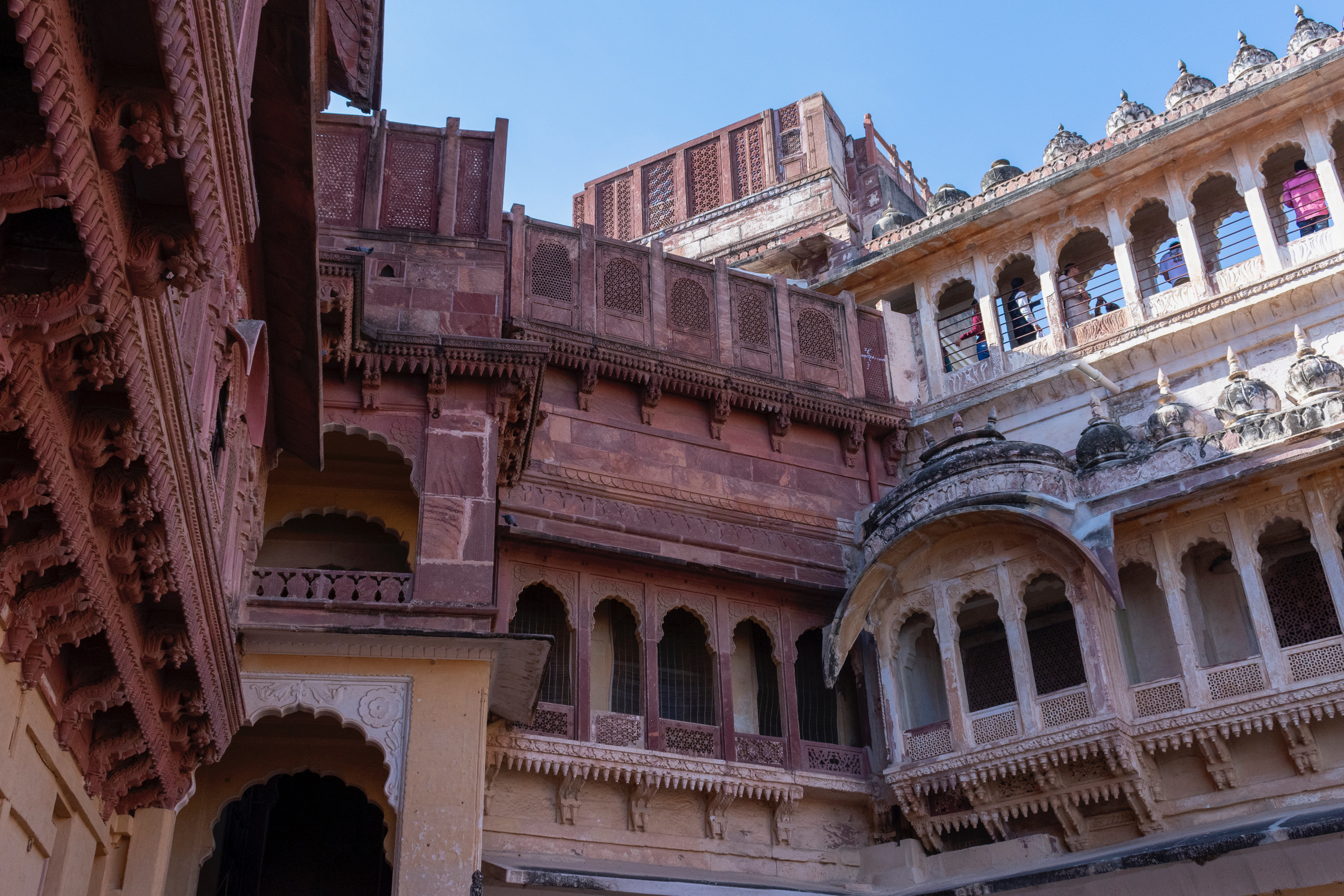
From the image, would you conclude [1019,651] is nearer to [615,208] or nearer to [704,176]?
[704,176]

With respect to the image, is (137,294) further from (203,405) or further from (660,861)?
(660,861)

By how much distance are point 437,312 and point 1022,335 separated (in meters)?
8.23

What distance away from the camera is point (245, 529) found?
415 inches

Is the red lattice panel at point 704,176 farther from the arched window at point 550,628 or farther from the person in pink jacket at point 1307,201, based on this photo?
the arched window at point 550,628

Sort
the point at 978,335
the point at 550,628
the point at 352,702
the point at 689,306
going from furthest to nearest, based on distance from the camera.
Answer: the point at 978,335 → the point at 689,306 → the point at 550,628 → the point at 352,702

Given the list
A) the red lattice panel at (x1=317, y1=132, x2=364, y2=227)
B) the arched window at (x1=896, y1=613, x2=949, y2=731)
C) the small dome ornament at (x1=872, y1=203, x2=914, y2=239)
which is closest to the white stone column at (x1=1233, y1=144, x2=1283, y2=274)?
the small dome ornament at (x1=872, y1=203, x2=914, y2=239)

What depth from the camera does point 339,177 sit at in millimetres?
13375

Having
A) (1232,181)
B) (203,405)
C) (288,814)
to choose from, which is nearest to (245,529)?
(203,405)

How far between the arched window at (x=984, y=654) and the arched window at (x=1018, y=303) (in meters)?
3.64

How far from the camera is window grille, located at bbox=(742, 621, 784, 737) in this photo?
1461cm

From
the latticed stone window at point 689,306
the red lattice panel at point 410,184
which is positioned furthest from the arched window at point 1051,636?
the red lattice panel at point 410,184

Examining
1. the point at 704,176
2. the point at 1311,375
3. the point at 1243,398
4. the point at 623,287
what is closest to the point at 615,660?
the point at 623,287

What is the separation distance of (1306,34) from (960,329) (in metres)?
5.44

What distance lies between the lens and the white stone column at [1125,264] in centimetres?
1596
